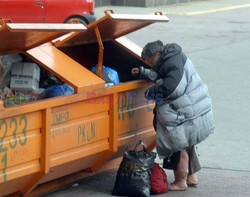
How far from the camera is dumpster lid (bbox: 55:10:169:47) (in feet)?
21.2

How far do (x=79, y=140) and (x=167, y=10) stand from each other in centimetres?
2128

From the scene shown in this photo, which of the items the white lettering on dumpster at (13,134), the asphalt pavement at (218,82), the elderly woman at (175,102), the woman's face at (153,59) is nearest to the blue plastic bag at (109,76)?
the elderly woman at (175,102)

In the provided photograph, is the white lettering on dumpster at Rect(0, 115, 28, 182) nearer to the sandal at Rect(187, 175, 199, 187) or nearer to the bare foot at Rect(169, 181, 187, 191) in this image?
the bare foot at Rect(169, 181, 187, 191)

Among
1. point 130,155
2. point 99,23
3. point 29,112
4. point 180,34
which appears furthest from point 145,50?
point 180,34

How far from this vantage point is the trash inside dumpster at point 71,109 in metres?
5.62

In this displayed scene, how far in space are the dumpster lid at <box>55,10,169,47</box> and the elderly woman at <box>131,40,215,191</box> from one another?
31cm

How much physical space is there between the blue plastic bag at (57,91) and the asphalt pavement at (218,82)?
2.90ft

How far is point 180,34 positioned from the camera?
20016 mm

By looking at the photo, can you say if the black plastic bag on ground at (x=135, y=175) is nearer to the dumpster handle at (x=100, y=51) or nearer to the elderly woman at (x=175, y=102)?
the elderly woman at (x=175, y=102)

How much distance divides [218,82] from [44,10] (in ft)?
18.9

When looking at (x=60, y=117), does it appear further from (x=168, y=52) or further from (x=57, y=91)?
(x=168, y=52)

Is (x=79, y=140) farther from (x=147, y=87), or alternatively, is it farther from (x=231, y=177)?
(x=231, y=177)

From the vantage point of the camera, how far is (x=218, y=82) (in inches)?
520

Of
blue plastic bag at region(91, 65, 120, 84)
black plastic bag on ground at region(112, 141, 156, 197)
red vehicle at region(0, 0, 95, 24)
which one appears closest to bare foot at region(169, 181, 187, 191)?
black plastic bag on ground at region(112, 141, 156, 197)
